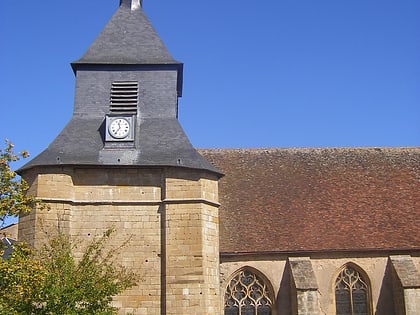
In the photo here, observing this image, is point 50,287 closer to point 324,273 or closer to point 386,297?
point 324,273

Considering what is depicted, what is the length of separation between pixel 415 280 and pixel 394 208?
2748 millimetres

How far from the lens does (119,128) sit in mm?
14945

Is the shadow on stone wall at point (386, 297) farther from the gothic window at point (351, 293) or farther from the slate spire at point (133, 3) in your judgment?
the slate spire at point (133, 3)

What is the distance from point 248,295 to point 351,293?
10.0 feet

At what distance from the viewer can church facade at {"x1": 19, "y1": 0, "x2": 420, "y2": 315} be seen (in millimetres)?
13742

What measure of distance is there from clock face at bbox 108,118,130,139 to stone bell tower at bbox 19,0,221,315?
3cm

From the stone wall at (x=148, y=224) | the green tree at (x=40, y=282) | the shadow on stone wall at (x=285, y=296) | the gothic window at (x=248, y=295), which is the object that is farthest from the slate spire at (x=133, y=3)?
the shadow on stone wall at (x=285, y=296)

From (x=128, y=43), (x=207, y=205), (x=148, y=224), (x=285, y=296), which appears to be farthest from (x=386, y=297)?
(x=128, y=43)

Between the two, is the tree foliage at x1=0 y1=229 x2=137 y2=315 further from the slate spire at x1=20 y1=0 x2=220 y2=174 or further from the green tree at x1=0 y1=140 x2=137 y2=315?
the slate spire at x1=20 y1=0 x2=220 y2=174

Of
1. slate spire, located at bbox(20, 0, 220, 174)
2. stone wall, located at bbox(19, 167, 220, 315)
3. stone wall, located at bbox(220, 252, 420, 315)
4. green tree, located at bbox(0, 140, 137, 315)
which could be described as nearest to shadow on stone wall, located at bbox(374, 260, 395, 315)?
stone wall, located at bbox(220, 252, 420, 315)

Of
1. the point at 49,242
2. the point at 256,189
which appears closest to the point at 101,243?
the point at 49,242

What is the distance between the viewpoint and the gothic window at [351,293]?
16.3 meters

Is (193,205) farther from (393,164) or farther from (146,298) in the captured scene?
(393,164)

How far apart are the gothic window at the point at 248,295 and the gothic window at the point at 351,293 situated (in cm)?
208
